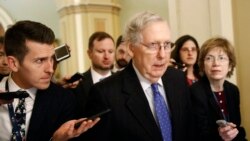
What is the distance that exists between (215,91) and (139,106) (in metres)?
→ 0.91

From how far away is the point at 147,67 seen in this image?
73.1 inches

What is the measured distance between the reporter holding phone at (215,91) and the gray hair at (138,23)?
713 mm

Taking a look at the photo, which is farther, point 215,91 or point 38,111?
point 215,91

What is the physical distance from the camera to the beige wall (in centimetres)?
430

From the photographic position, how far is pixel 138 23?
1850mm

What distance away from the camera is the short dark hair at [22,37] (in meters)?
1.94

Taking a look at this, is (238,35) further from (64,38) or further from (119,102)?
(64,38)

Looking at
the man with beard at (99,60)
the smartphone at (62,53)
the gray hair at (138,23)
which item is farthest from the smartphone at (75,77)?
the gray hair at (138,23)

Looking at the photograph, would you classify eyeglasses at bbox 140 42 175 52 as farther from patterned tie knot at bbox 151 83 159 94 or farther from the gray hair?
patterned tie knot at bbox 151 83 159 94

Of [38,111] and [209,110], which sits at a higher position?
[38,111]

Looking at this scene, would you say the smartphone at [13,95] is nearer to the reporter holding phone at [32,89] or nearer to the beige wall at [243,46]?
the reporter holding phone at [32,89]

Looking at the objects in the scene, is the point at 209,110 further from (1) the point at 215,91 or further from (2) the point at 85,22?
(2) the point at 85,22

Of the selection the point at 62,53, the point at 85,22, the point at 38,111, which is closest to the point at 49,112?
the point at 38,111

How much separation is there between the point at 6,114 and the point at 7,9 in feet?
25.4
